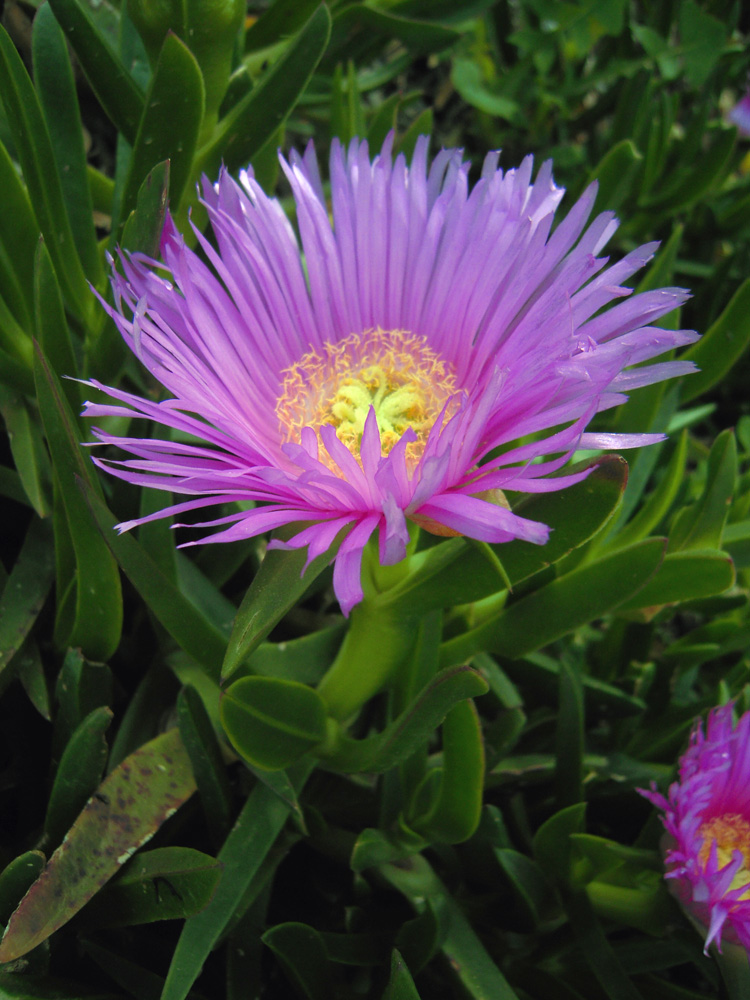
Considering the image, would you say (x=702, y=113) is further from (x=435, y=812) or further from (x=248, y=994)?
(x=248, y=994)

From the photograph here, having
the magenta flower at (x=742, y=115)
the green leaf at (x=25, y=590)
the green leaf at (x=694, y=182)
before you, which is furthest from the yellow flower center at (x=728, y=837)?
the magenta flower at (x=742, y=115)

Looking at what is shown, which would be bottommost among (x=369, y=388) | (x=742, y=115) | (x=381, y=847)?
(x=381, y=847)

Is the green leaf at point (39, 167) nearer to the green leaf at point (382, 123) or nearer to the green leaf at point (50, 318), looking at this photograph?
the green leaf at point (50, 318)

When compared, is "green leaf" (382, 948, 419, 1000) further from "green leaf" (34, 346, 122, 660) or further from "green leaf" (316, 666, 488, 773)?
"green leaf" (34, 346, 122, 660)

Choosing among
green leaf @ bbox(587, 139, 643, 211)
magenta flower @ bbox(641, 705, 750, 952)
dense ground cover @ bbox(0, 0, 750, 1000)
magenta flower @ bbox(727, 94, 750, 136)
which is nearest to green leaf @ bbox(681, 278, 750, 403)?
dense ground cover @ bbox(0, 0, 750, 1000)

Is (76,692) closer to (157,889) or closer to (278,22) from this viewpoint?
(157,889)

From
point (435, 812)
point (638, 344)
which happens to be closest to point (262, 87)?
point (638, 344)

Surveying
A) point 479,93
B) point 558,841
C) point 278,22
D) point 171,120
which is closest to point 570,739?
point 558,841
